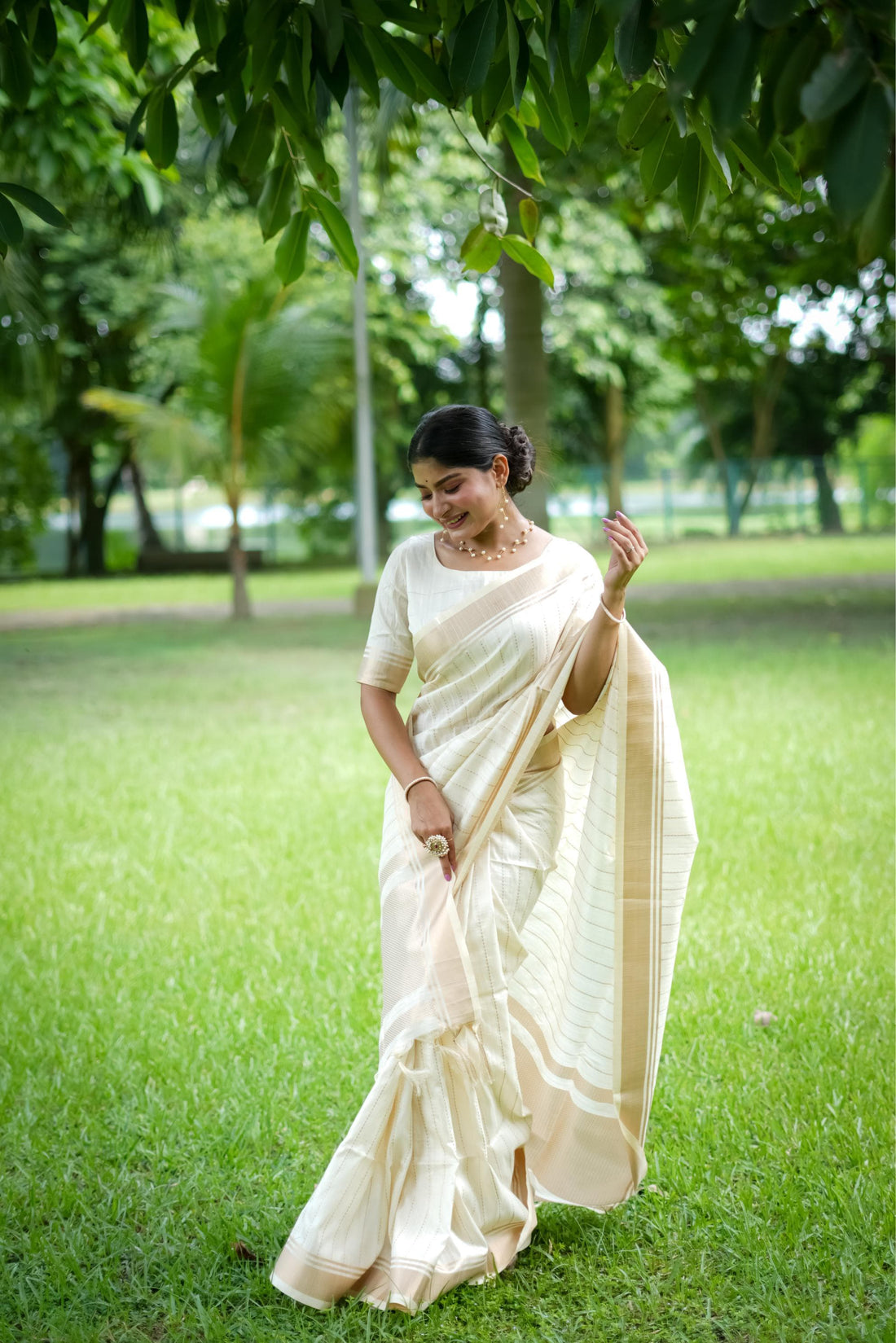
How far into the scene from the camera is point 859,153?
4.99 feet

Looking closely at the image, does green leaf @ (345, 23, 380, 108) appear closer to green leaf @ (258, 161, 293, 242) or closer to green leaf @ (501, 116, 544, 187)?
green leaf @ (258, 161, 293, 242)

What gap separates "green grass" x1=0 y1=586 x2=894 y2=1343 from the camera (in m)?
2.95

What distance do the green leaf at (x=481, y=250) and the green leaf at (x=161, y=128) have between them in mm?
651

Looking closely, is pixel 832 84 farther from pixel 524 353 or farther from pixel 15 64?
pixel 524 353

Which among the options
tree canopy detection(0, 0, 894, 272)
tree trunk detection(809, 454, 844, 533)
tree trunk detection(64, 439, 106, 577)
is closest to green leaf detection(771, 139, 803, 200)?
tree canopy detection(0, 0, 894, 272)

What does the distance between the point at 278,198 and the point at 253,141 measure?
0.55 ft

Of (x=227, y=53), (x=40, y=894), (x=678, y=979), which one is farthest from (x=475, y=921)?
(x=40, y=894)

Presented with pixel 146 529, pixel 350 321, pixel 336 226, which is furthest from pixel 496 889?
pixel 146 529

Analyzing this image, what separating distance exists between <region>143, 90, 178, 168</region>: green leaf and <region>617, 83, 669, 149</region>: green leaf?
0.94 metres

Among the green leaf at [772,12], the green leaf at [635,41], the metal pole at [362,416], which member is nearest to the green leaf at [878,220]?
the green leaf at [772,12]

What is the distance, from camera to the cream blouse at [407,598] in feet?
9.80

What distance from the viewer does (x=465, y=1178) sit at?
292 centimetres

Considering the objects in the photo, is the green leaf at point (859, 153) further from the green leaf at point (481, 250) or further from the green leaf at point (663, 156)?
the green leaf at point (481, 250)

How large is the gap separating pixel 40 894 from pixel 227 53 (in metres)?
4.45
